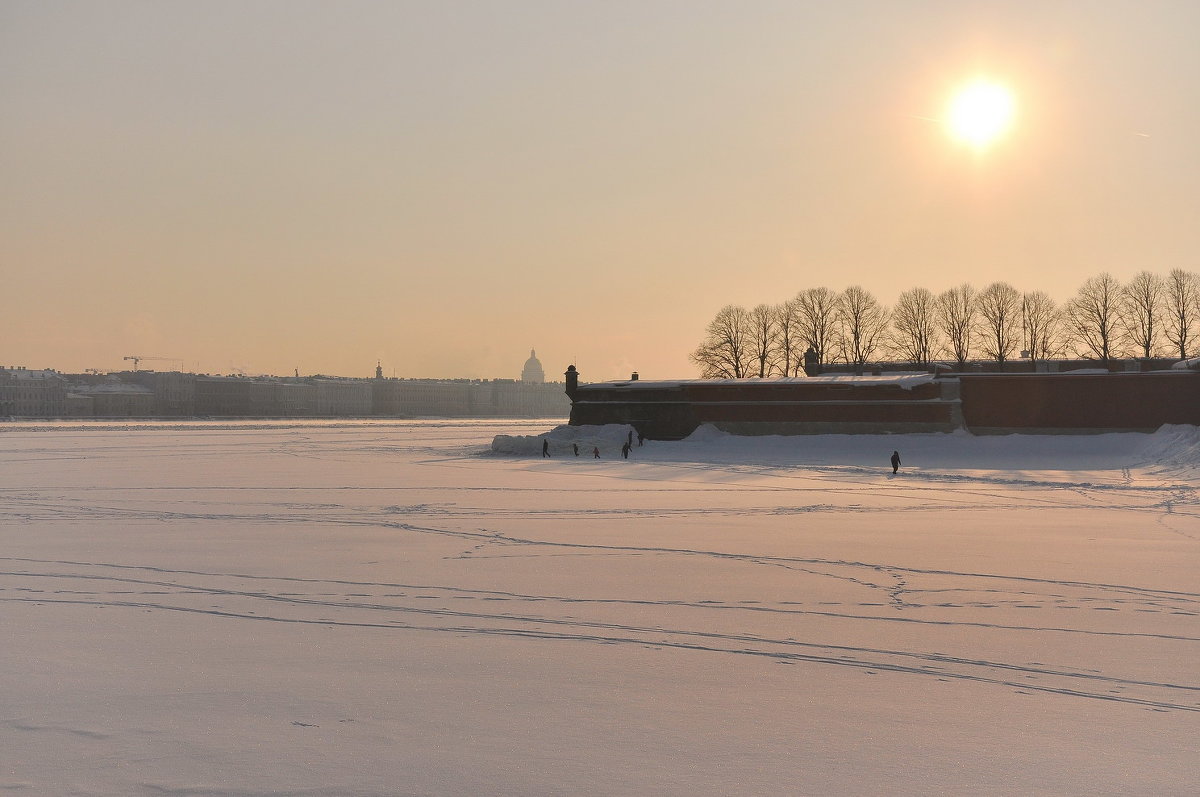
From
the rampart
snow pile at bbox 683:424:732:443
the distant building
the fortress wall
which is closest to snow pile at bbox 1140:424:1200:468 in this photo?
the fortress wall

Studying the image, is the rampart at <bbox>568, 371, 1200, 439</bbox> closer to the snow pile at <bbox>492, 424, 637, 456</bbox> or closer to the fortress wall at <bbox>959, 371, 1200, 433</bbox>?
the fortress wall at <bbox>959, 371, 1200, 433</bbox>

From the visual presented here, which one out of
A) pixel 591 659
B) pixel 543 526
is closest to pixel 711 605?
pixel 591 659

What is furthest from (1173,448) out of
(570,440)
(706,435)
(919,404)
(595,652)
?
(595,652)

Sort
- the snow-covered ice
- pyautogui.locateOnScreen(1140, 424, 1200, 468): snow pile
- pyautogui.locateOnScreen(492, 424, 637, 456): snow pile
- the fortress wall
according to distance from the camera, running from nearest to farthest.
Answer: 1. the snow-covered ice
2. pyautogui.locateOnScreen(1140, 424, 1200, 468): snow pile
3. the fortress wall
4. pyautogui.locateOnScreen(492, 424, 637, 456): snow pile

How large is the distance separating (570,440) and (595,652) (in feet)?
130

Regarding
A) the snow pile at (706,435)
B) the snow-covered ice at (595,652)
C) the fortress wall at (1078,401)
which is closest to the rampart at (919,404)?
the fortress wall at (1078,401)

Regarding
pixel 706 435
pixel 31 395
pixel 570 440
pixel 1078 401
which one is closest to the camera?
pixel 1078 401

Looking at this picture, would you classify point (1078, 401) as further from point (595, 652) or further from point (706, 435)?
point (595, 652)

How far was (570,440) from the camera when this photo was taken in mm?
49031

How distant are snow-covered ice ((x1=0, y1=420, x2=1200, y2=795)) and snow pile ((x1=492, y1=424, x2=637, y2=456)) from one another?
24870 mm

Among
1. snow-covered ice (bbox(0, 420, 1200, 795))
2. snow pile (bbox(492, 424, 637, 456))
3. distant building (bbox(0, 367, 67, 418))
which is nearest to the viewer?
snow-covered ice (bbox(0, 420, 1200, 795))

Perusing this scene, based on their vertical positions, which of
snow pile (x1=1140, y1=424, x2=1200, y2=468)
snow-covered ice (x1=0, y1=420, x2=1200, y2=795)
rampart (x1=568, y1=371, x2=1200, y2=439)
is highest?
rampart (x1=568, y1=371, x2=1200, y2=439)

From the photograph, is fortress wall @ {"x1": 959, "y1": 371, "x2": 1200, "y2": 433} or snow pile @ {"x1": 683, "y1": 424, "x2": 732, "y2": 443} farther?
snow pile @ {"x1": 683, "y1": 424, "x2": 732, "y2": 443}

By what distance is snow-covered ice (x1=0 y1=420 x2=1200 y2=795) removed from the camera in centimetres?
652
